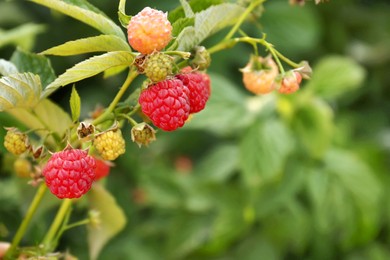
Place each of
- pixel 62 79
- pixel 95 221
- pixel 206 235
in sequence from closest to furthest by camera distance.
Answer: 1. pixel 62 79
2. pixel 95 221
3. pixel 206 235

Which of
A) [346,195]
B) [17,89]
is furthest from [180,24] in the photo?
[346,195]

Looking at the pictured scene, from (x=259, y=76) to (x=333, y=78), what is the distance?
0.65 m

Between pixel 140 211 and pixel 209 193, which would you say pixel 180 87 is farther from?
pixel 140 211

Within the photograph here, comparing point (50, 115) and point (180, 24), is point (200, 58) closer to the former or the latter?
point (180, 24)

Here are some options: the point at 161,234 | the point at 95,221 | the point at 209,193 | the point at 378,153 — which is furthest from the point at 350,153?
the point at 95,221

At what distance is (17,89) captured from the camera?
560 millimetres

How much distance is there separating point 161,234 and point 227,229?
0.16m

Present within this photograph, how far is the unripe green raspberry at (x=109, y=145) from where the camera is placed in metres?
0.53

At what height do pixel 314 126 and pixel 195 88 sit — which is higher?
pixel 195 88

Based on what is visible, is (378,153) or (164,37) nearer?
(164,37)

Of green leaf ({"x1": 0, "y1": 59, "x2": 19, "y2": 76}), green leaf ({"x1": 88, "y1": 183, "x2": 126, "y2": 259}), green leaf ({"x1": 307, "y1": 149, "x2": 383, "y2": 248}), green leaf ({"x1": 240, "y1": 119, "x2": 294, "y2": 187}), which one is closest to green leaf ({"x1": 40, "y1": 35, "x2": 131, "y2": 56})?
green leaf ({"x1": 0, "y1": 59, "x2": 19, "y2": 76})

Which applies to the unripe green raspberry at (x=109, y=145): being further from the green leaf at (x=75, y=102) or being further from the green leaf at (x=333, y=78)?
the green leaf at (x=333, y=78)

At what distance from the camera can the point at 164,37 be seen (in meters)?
0.52

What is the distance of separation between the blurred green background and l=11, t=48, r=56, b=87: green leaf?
303 mm
